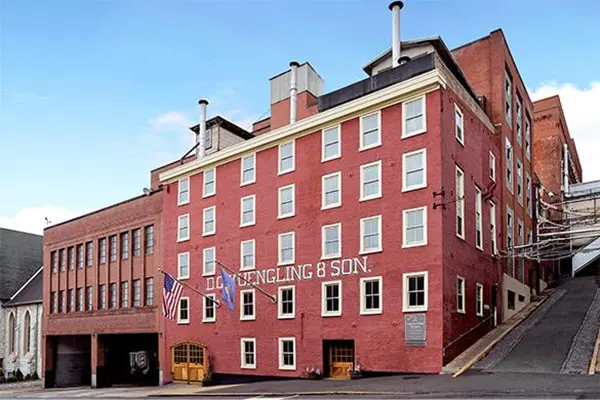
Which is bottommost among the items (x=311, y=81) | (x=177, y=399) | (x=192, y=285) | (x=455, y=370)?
(x=177, y=399)

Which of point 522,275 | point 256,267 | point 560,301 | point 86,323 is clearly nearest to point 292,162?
point 256,267

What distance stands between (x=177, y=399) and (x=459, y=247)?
13.6 m

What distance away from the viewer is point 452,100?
83.8 ft

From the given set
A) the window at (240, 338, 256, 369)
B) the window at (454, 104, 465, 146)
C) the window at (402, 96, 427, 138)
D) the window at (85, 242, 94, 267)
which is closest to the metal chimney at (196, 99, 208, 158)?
the window at (85, 242, 94, 267)

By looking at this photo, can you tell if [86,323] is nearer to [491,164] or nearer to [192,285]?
[192,285]

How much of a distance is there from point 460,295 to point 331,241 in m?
6.13

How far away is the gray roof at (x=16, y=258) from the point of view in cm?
5842

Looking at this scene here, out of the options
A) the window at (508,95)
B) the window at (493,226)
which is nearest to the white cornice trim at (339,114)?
the window at (493,226)

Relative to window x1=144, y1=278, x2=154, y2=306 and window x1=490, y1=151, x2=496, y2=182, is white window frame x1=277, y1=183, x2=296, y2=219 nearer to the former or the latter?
window x1=490, y1=151, x2=496, y2=182

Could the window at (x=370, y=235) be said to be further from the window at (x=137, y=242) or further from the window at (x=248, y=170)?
the window at (x=137, y=242)

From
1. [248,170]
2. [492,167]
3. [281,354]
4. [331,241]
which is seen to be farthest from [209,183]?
[492,167]

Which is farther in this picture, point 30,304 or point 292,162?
point 30,304

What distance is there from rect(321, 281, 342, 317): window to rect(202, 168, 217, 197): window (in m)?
10.3

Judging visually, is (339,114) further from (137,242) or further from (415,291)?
(137,242)
